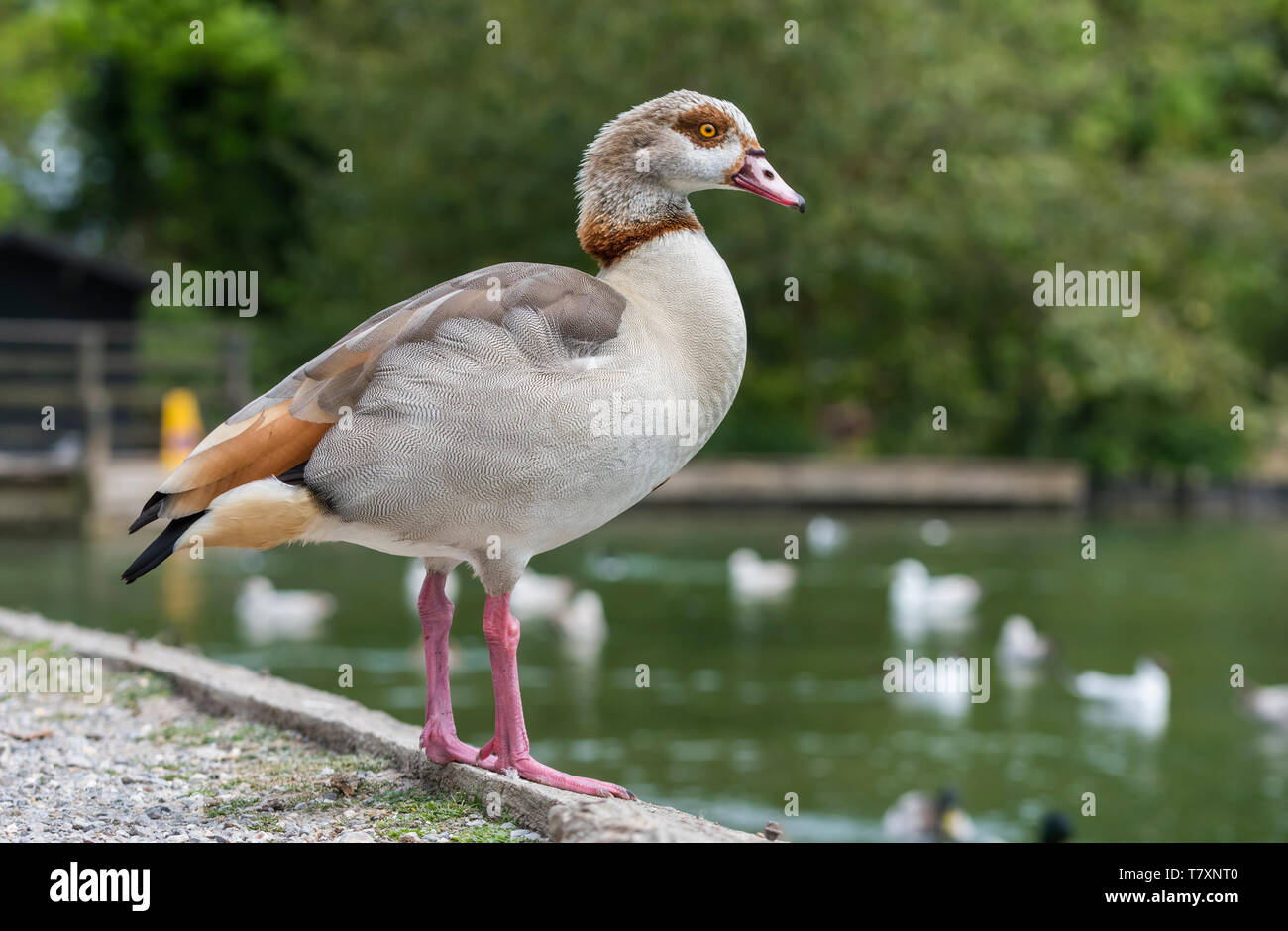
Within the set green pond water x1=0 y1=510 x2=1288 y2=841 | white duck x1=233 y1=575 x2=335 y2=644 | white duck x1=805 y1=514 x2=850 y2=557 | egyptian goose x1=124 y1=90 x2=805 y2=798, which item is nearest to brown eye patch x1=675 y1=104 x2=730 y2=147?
egyptian goose x1=124 y1=90 x2=805 y2=798

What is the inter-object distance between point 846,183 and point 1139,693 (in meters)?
25.7

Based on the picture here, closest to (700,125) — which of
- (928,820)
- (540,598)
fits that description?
(928,820)

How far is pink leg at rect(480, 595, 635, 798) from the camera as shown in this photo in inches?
201

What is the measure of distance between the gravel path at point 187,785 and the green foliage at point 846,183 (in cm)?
2900

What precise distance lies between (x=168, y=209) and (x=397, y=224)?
12594 mm

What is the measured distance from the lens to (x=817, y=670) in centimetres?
1761

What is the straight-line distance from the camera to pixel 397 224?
41469 millimetres

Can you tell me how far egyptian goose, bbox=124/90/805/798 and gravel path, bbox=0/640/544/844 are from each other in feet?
1.40

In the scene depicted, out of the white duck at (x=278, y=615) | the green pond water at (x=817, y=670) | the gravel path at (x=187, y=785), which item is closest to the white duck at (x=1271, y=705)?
the green pond water at (x=817, y=670)

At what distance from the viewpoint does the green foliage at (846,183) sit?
37.8 metres

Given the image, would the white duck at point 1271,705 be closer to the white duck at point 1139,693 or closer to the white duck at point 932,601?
A: the white duck at point 1139,693

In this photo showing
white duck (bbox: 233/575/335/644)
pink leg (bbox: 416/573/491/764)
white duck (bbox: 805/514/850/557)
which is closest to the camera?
pink leg (bbox: 416/573/491/764)

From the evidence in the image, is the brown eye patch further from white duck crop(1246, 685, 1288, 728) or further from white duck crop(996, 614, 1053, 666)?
white duck crop(996, 614, 1053, 666)

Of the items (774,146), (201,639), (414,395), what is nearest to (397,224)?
(774,146)
